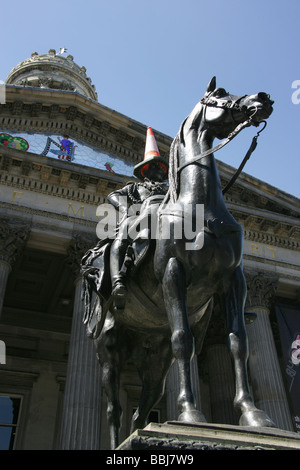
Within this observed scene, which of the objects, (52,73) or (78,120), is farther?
(52,73)

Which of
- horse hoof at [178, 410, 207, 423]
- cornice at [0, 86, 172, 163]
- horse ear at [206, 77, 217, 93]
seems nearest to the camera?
horse hoof at [178, 410, 207, 423]

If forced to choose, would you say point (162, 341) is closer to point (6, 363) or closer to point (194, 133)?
point (194, 133)

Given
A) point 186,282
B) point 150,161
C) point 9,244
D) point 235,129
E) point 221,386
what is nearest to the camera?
point 186,282

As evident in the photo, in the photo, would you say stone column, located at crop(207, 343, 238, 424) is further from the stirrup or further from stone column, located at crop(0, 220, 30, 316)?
the stirrup

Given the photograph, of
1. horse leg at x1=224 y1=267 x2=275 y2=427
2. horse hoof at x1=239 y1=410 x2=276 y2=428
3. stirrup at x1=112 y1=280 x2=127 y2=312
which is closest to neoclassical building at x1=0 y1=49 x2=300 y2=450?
stirrup at x1=112 y1=280 x2=127 y2=312

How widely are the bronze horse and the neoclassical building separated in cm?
713

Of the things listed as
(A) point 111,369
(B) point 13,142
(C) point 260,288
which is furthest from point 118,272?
(B) point 13,142

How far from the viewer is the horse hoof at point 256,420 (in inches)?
121

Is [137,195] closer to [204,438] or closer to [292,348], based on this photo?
[204,438]

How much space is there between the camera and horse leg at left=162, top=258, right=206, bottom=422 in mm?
3168

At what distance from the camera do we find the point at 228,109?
425 cm

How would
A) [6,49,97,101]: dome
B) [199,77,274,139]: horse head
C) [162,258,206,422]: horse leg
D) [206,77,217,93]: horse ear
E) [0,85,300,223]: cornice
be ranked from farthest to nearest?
[6,49,97,101]: dome
[0,85,300,223]: cornice
[206,77,217,93]: horse ear
[199,77,274,139]: horse head
[162,258,206,422]: horse leg

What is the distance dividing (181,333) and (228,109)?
1981 mm

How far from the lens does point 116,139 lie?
1981cm
